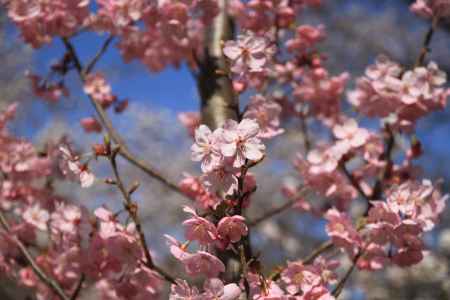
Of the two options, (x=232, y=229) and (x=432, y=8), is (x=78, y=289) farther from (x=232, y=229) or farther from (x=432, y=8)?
(x=432, y=8)

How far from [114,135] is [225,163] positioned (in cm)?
93

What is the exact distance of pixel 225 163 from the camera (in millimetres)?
1243

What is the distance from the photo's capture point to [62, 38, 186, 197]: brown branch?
200 centimetres

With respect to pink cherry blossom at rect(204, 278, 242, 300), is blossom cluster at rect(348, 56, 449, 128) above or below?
above

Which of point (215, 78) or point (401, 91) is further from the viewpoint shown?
point (215, 78)

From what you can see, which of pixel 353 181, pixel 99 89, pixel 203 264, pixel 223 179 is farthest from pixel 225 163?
pixel 99 89

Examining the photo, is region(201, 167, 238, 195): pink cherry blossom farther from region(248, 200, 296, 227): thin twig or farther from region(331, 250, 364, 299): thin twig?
region(248, 200, 296, 227): thin twig

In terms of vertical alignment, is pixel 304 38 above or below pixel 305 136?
above

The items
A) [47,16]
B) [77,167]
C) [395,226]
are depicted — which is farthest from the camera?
[47,16]

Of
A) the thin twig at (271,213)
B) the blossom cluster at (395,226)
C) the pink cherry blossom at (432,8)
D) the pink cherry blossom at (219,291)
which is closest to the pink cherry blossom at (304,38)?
the pink cherry blossom at (432,8)

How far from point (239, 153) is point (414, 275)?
4868 mm

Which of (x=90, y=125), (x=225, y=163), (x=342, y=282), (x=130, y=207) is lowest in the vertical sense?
(x=342, y=282)

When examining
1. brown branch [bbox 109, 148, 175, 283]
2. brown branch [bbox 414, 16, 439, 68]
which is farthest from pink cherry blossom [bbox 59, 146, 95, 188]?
brown branch [bbox 414, 16, 439, 68]

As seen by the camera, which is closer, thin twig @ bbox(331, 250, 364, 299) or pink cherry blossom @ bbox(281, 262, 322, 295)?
pink cherry blossom @ bbox(281, 262, 322, 295)
